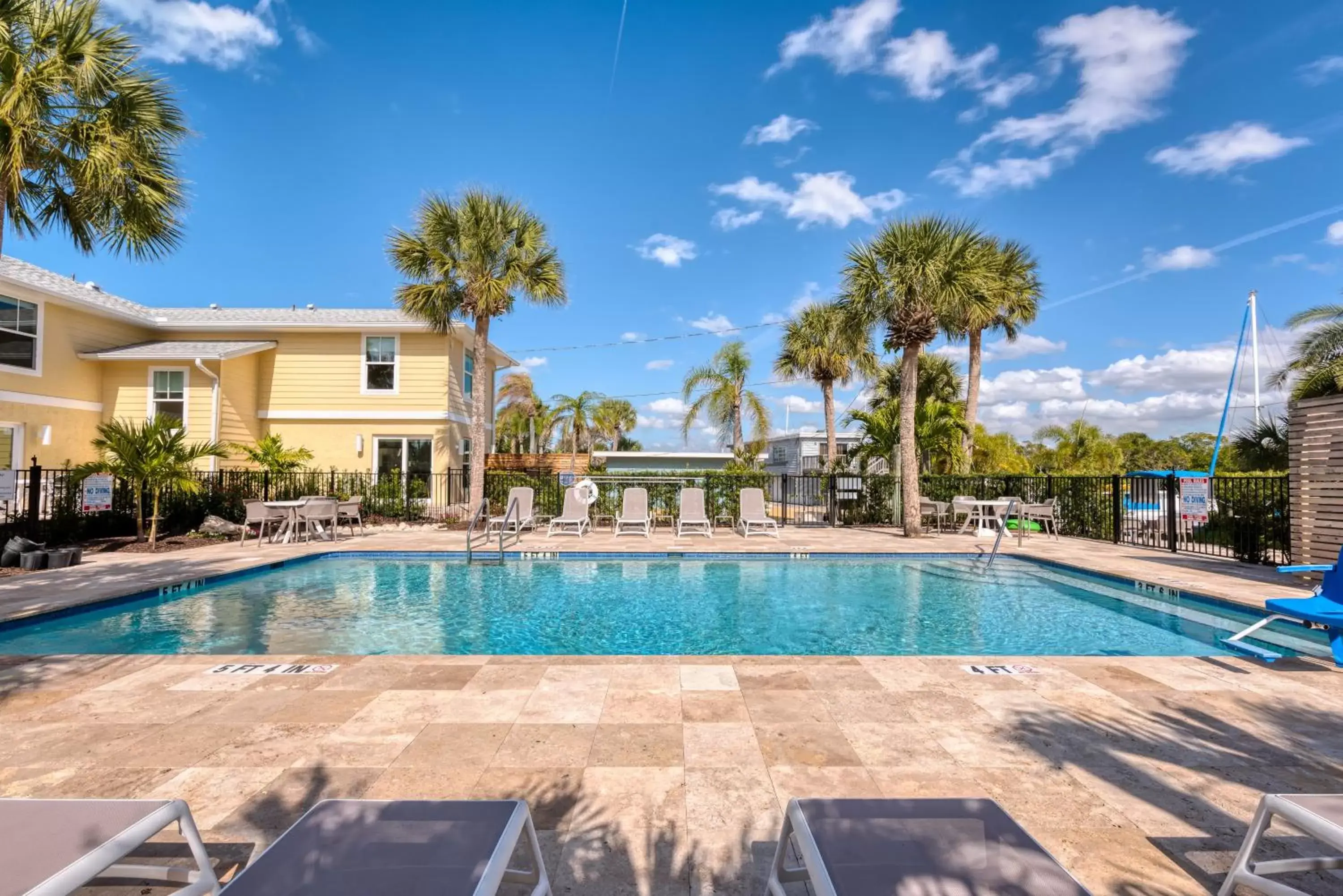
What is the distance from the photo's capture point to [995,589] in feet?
28.0

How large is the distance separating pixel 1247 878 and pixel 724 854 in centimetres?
166

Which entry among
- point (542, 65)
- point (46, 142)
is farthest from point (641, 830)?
point (542, 65)

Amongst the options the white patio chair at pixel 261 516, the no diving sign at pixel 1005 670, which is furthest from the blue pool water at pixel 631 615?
the white patio chair at pixel 261 516

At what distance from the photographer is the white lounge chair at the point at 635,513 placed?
13094 millimetres

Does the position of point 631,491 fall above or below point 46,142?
below

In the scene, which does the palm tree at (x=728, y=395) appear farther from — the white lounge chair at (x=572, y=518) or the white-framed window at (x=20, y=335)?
the white-framed window at (x=20, y=335)

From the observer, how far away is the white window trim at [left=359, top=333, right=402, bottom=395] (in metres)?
16.7

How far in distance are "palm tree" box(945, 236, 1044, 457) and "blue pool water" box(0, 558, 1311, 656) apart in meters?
9.38

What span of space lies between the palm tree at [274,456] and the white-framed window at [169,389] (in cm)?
148

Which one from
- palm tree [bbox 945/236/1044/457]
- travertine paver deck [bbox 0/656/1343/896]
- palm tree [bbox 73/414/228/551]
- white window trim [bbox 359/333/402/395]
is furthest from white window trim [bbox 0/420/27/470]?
palm tree [bbox 945/236/1044/457]

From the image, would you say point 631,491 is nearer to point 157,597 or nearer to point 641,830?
point 157,597

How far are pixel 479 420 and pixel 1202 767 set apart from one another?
13.2 m

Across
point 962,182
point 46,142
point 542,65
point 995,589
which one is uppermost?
point 542,65

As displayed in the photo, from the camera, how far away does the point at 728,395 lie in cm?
2336
